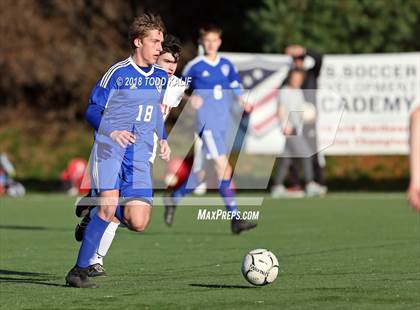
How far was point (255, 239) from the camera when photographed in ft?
40.1

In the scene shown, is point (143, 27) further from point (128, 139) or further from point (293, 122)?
point (293, 122)

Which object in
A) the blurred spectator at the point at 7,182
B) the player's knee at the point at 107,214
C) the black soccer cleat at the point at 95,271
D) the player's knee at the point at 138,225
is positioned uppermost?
the player's knee at the point at 107,214

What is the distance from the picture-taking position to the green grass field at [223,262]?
7.39 metres

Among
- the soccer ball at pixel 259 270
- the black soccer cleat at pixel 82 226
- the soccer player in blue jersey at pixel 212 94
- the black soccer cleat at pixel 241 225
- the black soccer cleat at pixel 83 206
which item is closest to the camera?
the soccer ball at pixel 259 270

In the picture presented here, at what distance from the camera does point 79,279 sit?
→ 820 cm

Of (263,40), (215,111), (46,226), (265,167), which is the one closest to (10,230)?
(46,226)

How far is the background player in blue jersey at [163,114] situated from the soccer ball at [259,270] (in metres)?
1.05

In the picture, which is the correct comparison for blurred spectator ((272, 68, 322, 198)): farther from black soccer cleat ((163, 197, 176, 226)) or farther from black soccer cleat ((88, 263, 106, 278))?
black soccer cleat ((88, 263, 106, 278))

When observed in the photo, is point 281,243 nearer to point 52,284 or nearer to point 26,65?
point 52,284

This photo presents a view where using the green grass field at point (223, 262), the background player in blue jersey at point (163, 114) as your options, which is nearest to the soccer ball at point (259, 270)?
the green grass field at point (223, 262)

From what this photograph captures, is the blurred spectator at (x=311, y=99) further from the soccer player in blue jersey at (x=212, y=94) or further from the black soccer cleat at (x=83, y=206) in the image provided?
the black soccer cleat at (x=83, y=206)

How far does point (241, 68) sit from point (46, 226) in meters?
8.74

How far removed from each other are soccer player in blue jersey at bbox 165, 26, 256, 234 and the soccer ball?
15.8 feet

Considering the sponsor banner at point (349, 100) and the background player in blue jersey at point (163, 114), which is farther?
the sponsor banner at point (349, 100)
